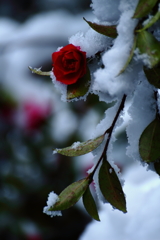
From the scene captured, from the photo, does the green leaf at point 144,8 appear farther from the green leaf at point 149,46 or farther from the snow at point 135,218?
the snow at point 135,218

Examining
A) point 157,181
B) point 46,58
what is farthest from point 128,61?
point 46,58

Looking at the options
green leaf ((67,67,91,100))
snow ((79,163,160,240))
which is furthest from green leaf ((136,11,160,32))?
snow ((79,163,160,240))

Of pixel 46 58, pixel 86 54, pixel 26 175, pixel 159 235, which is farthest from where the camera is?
pixel 46 58

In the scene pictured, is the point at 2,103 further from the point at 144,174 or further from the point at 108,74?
the point at 108,74

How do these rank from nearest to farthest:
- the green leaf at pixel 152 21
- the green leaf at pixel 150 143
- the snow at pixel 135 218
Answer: the green leaf at pixel 152 21, the green leaf at pixel 150 143, the snow at pixel 135 218

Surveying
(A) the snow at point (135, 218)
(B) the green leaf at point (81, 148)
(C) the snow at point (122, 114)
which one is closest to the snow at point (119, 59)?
(C) the snow at point (122, 114)

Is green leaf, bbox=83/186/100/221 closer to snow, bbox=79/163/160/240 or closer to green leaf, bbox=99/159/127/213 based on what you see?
green leaf, bbox=99/159/127/213
